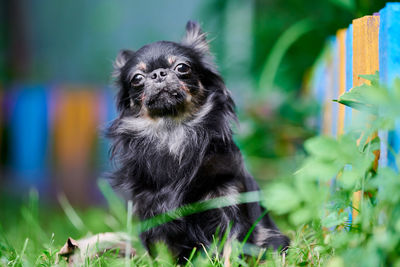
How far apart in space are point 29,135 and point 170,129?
500 centimetres

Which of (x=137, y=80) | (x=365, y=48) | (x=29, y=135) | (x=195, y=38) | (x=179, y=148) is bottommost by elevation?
(x=29, y=135)

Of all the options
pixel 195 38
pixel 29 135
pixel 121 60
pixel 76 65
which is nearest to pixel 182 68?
pixel 195 38

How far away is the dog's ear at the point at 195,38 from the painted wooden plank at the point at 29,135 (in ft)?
15.5

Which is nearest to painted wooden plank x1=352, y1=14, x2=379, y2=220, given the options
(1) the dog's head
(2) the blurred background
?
(1) the dog's head

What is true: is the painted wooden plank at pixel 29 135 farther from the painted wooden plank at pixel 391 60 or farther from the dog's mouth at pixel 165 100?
the painted wooden plank at pixel 391 60

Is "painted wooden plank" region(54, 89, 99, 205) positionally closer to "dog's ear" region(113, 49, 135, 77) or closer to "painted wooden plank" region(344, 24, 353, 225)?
"dog's ear" region(113, 49, 135, 77)

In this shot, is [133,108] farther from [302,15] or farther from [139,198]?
[302,15]

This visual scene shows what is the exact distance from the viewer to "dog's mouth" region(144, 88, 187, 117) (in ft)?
8.02

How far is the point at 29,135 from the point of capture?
22.8 ft

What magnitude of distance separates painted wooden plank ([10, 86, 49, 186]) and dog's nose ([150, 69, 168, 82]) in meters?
4.99

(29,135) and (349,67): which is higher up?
(349,67)

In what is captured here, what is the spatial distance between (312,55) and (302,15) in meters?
0.49

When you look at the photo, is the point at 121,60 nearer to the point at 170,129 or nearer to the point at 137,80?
the point at 137,80

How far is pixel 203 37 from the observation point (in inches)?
111
